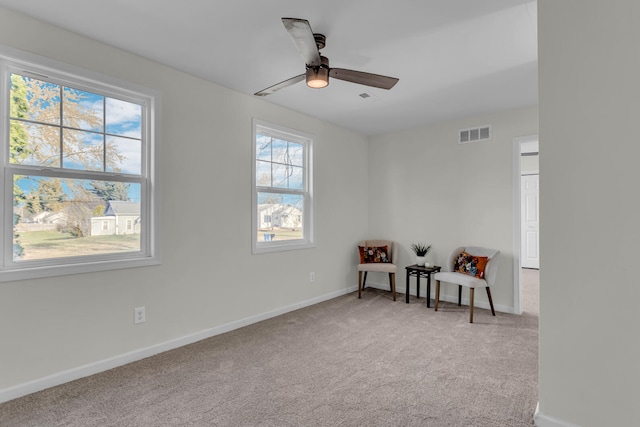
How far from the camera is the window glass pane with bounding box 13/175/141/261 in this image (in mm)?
2232

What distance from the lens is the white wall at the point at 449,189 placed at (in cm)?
396

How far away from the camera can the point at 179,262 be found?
2963 mm

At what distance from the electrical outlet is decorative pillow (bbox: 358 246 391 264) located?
2.91 m

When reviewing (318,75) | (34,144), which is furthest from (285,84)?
(34,144)

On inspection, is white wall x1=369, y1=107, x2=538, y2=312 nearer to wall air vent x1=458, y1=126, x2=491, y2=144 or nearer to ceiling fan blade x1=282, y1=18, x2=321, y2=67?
wall air vent x1=458, y1=126, x2=491, y2=144

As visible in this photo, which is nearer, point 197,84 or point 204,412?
point 204,412

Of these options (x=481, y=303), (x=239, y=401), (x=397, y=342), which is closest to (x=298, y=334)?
(x=397, y=342)

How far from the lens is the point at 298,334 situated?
3.22m

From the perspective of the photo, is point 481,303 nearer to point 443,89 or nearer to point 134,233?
point 443,89

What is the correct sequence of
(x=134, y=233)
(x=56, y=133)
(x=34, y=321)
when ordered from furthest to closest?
(x=134, y=233)
(x=56, y=133)
(x=34, y=321)

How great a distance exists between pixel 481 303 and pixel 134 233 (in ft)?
13.2

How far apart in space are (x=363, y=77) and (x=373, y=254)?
290 centimetres

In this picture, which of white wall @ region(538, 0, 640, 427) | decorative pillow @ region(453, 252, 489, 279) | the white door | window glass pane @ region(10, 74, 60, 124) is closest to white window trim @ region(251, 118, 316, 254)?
window glass pane @ region(10, 74, 60, 124)

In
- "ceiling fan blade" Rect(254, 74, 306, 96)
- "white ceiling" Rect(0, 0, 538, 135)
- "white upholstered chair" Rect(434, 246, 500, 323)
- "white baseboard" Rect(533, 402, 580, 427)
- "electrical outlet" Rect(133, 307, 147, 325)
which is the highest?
"white ceiling" Rect(0, 0, 538, 135)
